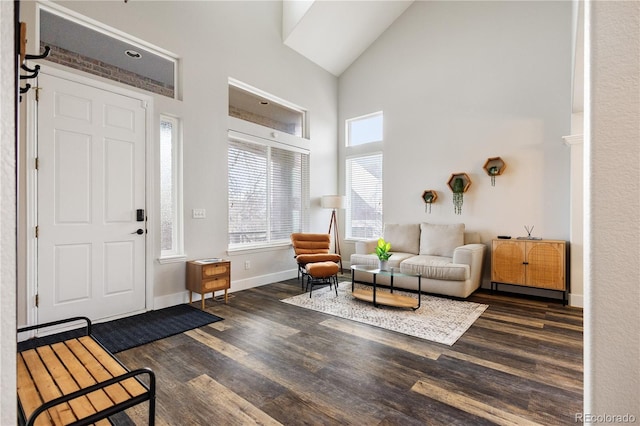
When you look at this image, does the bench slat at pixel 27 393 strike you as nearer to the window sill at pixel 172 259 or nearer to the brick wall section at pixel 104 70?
the window sill at pixel 172 259

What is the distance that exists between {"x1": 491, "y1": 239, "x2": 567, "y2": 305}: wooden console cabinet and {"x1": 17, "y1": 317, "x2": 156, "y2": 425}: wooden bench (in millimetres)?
4357

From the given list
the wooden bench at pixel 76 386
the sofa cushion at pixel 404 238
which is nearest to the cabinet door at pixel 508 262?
the sofa cushion at pixel 404 238

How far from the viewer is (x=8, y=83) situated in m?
0.59

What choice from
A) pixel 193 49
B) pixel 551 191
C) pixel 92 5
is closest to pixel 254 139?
pixel 193 49

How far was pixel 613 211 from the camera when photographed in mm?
813

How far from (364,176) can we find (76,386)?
17.6ft

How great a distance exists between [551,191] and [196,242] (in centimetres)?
473

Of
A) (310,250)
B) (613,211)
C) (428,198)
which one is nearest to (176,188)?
(310,250)

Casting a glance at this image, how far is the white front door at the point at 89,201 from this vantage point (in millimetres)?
2863

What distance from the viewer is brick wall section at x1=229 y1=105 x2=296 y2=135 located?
4.58 meters

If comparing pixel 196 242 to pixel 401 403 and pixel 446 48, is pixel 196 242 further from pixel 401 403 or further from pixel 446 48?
pixel 446 48

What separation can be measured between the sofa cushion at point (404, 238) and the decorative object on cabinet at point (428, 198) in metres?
0.34
